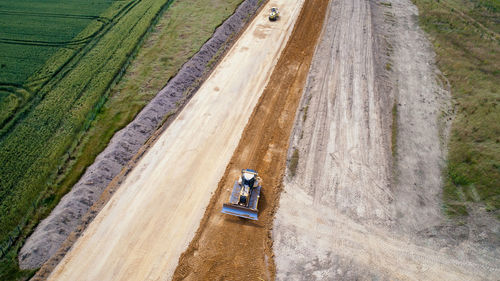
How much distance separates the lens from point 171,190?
19.7 metres

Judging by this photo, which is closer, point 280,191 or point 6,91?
point 280,191

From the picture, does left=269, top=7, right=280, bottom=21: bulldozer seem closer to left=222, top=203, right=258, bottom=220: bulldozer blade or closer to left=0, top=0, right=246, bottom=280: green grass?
left=0, top=0, right=246, bottom=280: green grass

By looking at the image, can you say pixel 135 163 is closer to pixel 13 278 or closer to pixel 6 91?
pixel 13 278

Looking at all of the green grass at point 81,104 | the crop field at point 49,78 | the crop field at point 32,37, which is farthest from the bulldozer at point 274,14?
the crop field at point 32,37

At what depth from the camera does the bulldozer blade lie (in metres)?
18.0

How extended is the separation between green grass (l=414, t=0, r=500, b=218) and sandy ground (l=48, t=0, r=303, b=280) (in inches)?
640

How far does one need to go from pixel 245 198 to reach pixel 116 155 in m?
10.3

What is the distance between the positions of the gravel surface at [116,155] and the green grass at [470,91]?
22.4 metres

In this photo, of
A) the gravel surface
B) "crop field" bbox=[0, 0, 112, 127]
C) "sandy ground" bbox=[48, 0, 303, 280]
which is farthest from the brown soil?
"crop field" bbox=[0, 0, 112, 127]

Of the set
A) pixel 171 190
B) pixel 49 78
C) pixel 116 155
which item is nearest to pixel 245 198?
pixel 171 190

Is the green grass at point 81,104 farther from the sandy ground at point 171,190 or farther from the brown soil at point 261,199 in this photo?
the brown soil at point 261,199

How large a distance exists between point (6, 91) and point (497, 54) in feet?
159

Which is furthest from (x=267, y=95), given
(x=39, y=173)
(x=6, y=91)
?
(x=6, y=91)

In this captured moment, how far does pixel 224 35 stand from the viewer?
33969mm
